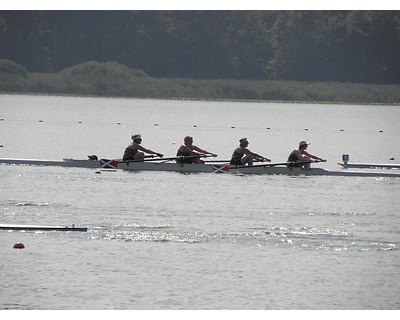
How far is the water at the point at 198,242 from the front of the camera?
46.1ft

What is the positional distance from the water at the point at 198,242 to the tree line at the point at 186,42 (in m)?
57.5

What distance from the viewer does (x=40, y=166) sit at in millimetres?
29766

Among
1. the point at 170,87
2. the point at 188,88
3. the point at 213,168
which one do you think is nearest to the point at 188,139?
the point at 213,168

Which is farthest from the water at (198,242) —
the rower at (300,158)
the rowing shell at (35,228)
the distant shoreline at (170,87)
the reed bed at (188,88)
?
the distant shoreline at (170,87)

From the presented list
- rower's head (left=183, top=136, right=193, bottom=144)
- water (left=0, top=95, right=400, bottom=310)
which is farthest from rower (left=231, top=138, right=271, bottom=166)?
rower's head (left=183, top=136, right=193, bottom=144)

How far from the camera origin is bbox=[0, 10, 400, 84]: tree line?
3573 inches

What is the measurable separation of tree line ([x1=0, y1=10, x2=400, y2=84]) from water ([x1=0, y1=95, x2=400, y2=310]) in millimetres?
57506

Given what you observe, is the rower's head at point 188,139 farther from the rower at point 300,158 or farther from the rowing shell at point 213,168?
the rower at point 300,158

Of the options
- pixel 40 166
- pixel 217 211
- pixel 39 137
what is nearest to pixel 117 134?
pixel 39 137

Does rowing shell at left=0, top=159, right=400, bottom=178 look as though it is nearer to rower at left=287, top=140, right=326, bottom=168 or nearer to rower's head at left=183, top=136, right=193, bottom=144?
rower at left=287, top=140, right=326, bottom=168

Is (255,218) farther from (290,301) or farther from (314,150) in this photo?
(314,150)

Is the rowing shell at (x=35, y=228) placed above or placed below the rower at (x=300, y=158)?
below

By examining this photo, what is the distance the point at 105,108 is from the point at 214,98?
11.9 meters

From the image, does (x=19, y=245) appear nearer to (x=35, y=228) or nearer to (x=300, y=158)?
(x=35, y=228)
